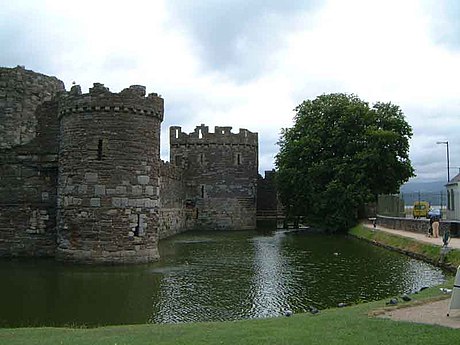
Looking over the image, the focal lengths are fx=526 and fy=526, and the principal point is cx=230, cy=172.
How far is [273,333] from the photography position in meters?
8.38

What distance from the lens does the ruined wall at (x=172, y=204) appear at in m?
34.7

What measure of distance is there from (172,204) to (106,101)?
58.6ft

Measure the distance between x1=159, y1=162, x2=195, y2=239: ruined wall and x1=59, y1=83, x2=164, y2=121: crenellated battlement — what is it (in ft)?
43.2

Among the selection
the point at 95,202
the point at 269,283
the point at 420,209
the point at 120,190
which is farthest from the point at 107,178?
the point at 420,209

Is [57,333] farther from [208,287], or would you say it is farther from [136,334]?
[208,287]

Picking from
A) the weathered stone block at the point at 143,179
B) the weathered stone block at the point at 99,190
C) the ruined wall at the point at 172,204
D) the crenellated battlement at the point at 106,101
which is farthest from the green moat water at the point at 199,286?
the ruined wall at the point at 172,204

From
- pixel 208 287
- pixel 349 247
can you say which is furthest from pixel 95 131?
pixel 349 247

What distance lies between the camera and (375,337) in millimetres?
7668

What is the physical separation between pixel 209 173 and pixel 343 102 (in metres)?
12.0

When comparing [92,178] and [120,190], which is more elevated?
[92,178]

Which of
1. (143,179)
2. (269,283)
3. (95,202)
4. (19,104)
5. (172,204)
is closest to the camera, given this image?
(269,283)

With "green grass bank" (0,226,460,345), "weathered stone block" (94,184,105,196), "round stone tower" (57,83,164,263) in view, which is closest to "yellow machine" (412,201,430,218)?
"round stone tower" (57,83,164,263)

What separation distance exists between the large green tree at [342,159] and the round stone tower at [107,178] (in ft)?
66.9

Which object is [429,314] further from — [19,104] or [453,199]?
[453,199]
